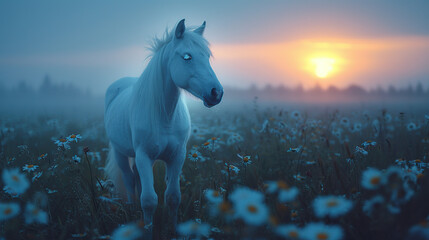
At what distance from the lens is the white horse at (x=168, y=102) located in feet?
8.71

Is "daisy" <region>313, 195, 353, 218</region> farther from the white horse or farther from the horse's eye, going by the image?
the horse's eye

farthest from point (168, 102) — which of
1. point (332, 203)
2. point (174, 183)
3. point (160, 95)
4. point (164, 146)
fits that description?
point (332, 203)

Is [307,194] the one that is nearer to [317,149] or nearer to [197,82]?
[197,82]

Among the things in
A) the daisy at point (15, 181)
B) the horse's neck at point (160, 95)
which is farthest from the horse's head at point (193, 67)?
the daisy at point (15, 181)

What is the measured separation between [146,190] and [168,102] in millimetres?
957

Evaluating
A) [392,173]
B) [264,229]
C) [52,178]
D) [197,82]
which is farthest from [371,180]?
[52,178]

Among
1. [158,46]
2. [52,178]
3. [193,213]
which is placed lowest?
[193,213]

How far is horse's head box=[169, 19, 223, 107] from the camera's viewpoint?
2502mm

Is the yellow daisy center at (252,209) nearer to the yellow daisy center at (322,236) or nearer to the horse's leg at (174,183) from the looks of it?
the yellow daisy center at (322,236)

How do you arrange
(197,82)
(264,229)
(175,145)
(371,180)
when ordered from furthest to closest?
(175,145) < (197,82) < (264,229) < (371,180)

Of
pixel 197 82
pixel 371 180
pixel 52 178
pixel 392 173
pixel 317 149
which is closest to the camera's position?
pixel 392 173

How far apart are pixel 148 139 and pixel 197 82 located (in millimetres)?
834

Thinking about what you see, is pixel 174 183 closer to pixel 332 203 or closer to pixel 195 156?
pixel 195 156

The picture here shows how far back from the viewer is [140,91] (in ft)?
10.2
